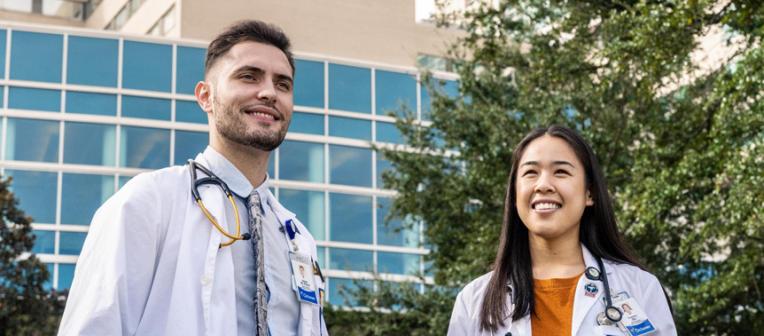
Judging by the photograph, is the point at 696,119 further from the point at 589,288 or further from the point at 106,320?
the point at 106,320

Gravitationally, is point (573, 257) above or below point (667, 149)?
below

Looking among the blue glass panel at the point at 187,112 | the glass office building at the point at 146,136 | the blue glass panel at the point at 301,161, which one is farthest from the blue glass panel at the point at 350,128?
the blue glass panel at the point at 187,112

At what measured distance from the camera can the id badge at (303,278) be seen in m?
4.49

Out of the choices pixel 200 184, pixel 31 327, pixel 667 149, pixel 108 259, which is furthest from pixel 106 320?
pixel 31 327

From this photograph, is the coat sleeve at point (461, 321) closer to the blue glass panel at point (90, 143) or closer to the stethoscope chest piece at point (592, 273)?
the stethoscope chest piece at point (592, 273)

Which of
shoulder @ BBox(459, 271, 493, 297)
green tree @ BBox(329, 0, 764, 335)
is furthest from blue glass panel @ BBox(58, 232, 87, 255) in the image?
shoulder @ BBox(459, 271, 493, 297)

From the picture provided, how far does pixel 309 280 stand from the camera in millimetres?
4590

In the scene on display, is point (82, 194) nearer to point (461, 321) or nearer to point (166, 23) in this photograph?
point (166, 23)

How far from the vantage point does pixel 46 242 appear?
90.8ft

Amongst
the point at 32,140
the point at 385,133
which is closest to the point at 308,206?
the point at 385,133

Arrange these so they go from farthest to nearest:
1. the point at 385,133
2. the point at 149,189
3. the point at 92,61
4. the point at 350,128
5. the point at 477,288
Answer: the point at 385,133
the point at 350,128
the point at 92,61
the point at 477,288
the point at 149,189

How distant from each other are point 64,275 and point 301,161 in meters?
6.45

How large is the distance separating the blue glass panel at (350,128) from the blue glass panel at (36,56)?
6.93 meters

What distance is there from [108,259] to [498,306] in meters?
1.76
